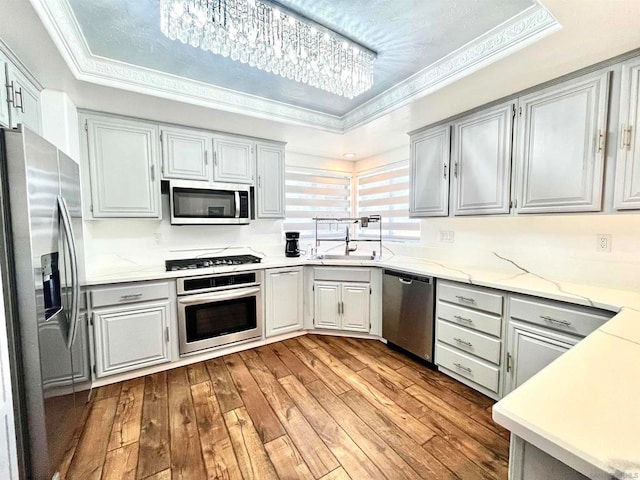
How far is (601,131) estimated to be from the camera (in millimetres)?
1655

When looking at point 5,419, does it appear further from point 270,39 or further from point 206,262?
point 270,39

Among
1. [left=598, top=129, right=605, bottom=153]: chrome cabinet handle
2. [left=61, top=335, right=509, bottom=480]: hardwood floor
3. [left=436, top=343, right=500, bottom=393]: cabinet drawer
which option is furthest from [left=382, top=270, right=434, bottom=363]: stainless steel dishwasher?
[left=598, top=129, right=605, bottom=153]: chrome cabinet handle

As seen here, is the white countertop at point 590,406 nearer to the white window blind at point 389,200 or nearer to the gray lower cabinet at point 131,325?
the white window blind at point 389,200

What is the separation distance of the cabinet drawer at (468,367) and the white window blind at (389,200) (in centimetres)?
138

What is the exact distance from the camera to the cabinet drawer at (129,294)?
2.14 metres

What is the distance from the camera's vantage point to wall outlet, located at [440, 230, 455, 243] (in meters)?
2.89

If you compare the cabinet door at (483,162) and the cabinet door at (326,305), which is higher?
the cabinet door at (483,162)

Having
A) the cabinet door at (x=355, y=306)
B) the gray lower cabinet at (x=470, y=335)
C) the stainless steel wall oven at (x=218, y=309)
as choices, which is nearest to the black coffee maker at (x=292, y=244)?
the stainless steel wall oven at (x=218, y=309)

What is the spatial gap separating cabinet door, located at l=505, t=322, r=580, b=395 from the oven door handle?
217cm

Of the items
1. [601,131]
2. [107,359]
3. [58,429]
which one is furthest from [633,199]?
[107,359]

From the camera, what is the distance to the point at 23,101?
1716mm

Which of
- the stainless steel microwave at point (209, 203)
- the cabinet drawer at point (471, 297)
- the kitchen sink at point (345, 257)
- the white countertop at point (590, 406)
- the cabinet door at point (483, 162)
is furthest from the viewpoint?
the kitchen sink at point (345, 257)

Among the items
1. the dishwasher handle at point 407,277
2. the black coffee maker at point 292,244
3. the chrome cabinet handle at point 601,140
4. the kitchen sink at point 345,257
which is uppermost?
the chrome cabinet handle at point 601,140

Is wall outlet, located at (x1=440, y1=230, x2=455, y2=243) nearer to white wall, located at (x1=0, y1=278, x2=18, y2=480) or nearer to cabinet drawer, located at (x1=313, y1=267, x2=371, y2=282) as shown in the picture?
cabinet drawer, located at (x1=313, y1=267, x2=371, y2=282)
